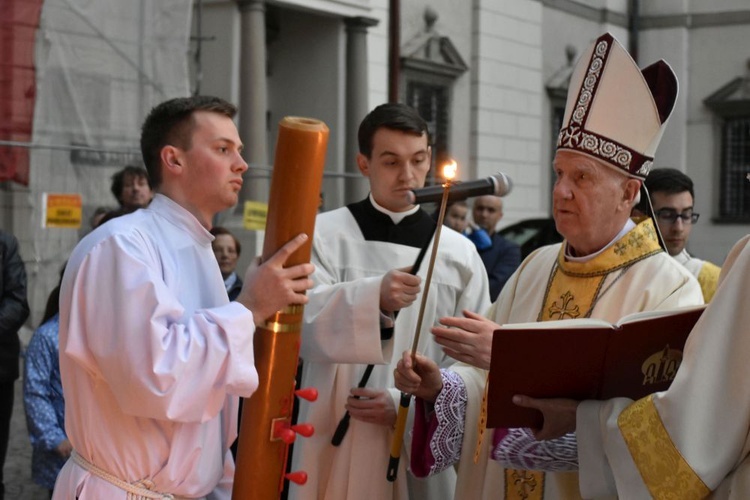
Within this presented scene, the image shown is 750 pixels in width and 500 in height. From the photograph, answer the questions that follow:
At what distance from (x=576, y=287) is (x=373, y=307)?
0.64 metres

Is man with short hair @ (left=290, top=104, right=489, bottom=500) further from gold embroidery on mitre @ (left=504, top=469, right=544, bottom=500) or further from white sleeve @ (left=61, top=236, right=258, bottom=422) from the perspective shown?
white sleeve @ (left=61, top=236, right=258, bottom=422)

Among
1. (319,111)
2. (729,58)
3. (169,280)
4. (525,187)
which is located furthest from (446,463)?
(729,58)

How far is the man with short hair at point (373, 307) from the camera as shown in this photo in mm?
3633

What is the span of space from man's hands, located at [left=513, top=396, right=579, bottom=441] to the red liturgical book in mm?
20

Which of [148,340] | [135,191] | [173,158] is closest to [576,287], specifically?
[173,158]

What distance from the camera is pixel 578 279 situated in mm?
3457

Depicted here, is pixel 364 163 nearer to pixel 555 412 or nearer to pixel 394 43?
pixel 555 412

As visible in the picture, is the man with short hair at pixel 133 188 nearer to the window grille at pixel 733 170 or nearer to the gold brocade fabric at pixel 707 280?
the gold brocade fabric at pixel 707 280

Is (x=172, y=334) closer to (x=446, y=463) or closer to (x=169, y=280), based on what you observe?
(x=169, y=280)

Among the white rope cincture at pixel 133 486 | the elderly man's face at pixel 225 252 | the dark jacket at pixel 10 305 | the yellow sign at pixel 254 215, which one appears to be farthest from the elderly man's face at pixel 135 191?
the white rope cincture at pixel 133 486

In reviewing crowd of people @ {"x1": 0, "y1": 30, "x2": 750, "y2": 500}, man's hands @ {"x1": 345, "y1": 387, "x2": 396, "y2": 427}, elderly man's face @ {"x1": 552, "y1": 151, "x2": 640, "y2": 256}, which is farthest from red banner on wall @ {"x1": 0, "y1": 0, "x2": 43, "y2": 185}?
elderly man's face @ {"x1": 552, "y1": 151, "x2": 640, "y2": 256}

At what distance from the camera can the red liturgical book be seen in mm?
2725

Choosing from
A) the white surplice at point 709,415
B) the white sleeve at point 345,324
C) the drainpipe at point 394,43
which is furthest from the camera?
the drainpipe at point 394,43

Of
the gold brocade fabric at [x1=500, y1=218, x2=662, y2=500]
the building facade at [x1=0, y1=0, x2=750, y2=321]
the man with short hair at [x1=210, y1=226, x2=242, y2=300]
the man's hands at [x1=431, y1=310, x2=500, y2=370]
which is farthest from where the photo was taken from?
the building facade at [x1=0, y1=0, x2=750, y2=321]
